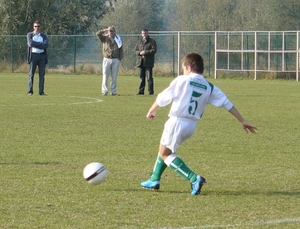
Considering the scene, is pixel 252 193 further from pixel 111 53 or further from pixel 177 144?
pixel 111 53

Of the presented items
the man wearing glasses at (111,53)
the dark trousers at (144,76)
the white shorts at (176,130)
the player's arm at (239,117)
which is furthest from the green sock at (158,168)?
the dark trousers at (144,76)

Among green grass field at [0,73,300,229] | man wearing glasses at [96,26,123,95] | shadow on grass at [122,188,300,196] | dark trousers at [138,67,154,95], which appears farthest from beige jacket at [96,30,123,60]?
shadow on grass at [122,188,300,196]

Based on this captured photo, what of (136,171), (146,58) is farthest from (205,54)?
(136,171)

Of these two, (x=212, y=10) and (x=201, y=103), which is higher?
(x=212, y=10)

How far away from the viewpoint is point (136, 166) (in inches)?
414

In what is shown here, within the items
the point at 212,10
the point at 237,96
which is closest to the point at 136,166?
the point at 237,96

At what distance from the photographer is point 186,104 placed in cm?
845

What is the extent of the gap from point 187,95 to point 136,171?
197 centimetres

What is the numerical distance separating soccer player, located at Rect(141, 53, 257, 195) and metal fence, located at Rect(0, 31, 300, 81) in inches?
1087

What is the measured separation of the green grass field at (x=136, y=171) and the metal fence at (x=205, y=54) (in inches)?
758

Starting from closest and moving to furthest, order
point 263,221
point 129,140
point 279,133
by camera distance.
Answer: point 263,221
point 129,140
point 279,133

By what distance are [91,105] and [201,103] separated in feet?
40.0

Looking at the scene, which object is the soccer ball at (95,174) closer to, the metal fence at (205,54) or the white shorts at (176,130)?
the white shorts at (176,130)

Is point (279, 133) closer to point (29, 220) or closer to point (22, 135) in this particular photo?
point (22, 135)
